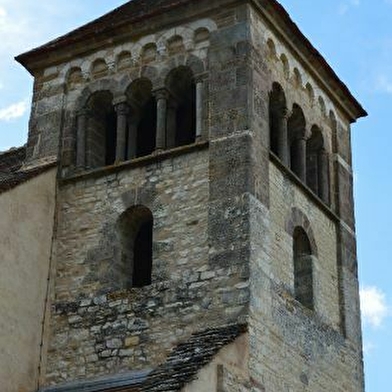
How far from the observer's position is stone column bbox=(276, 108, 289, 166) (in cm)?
1856

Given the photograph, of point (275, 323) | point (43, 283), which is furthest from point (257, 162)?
point (43, 283)

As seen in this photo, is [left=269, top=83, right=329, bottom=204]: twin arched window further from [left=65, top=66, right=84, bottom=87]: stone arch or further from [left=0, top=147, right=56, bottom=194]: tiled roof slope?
[left=0, top=147, right=56, bottom=194]: tiled roof slope

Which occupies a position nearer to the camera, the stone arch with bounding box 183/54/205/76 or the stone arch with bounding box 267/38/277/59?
the stone arch with bounding box 183/54/205/76

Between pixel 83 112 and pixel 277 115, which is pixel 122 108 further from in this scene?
pixel 277 115

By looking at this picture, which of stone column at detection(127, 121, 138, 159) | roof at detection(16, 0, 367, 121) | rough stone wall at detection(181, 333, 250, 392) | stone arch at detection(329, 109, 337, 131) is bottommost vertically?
rough stone wall at detection(181, 333, 250, 392)

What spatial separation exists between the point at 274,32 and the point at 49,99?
415 centimetres

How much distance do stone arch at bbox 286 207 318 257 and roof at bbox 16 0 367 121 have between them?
3184 mm

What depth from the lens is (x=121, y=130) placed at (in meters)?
18.7

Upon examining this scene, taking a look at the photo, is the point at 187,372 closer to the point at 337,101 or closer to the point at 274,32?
the point at 274,32

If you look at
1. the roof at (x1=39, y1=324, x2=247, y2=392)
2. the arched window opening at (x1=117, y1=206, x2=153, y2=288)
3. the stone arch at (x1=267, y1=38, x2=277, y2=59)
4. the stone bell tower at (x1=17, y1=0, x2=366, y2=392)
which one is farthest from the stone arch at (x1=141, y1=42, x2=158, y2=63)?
the roof at (x1=39, y1=324, x2=247, y2=392)

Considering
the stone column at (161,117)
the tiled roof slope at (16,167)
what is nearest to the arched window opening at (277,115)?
the stone column at (161,117)

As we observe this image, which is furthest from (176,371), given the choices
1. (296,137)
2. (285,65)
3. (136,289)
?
(285,65)

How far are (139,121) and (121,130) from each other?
0.64 metres

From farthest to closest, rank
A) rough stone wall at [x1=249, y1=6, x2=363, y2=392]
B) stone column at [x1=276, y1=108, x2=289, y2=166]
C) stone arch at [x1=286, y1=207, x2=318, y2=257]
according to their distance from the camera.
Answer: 1. stone column at [x1=276, y1=108, x2=289, y2=166]
2. stone arch at [x1=286, y1=207, x2=318, y2=257]
3. rough stone wall at [x1=249, y1=6, x2=363, y2=392]
